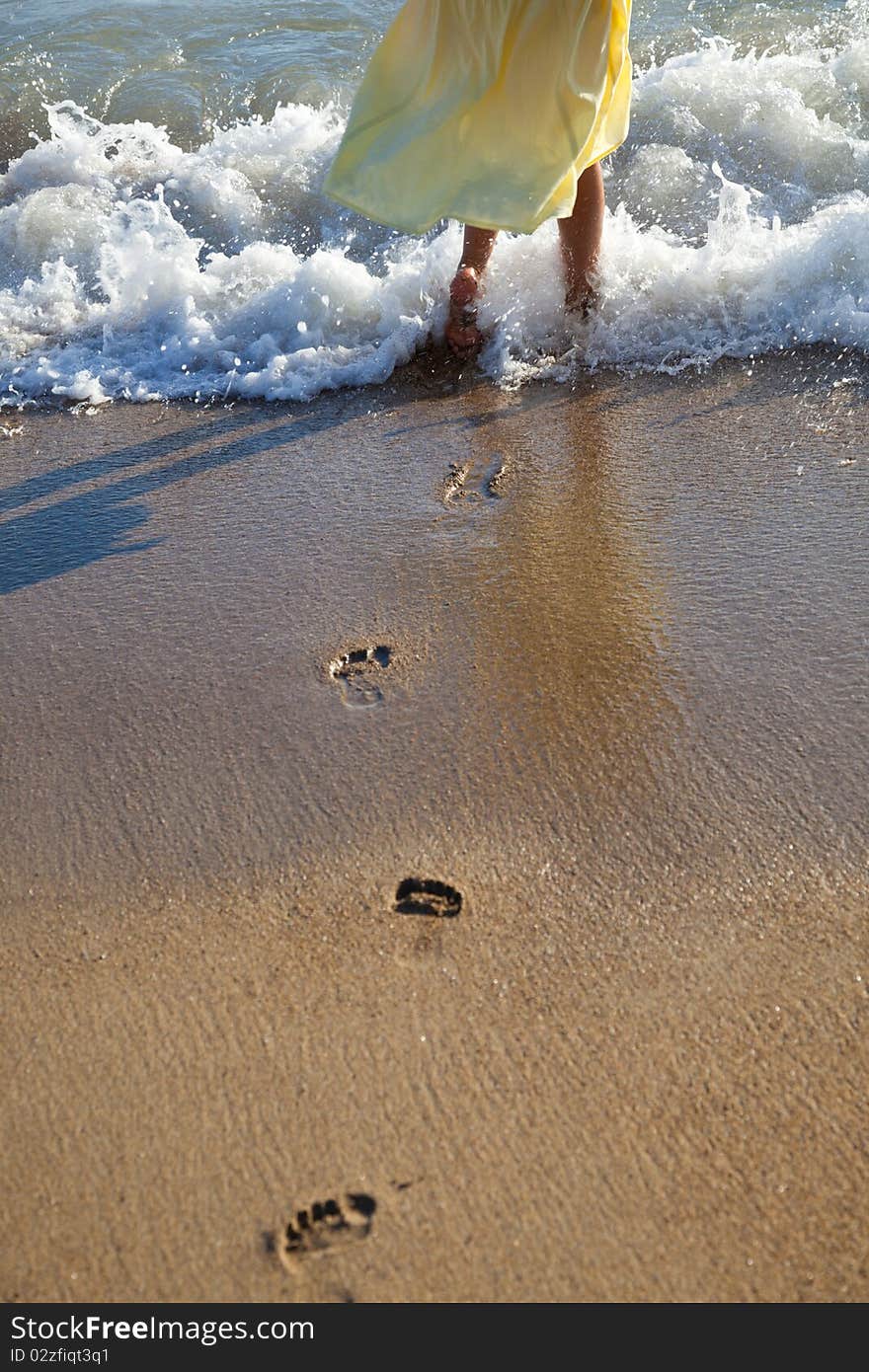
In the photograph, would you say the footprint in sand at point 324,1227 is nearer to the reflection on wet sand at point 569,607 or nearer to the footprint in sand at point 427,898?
the footprint in sand at point 427,898

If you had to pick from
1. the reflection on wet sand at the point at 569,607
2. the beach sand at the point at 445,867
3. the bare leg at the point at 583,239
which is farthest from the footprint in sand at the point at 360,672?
the bare leg at the point at 583,239

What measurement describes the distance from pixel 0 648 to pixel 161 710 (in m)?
0.46

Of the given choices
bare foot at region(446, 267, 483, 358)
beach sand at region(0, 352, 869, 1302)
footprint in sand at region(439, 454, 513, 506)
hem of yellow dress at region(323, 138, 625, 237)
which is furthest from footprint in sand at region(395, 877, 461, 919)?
bare foot at region(446, 267, 483, 358)

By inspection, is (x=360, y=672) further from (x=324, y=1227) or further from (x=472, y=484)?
(x=324, y=1227)

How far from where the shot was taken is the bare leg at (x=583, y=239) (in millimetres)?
3465

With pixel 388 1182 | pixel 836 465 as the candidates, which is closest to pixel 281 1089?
pixel 388 1182

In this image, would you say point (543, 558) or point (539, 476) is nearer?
point (543, 558)

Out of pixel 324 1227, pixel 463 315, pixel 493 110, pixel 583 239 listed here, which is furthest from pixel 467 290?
pixel 324 1227

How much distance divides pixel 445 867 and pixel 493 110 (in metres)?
2.20

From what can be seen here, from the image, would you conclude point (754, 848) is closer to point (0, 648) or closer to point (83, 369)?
point (0, 648)

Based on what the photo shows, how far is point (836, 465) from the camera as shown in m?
2.97

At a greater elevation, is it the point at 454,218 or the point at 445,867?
the point at 454,218

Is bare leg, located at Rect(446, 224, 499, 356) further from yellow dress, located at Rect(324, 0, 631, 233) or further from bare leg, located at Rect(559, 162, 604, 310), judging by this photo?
yellow dress, located at Rect(324, 0, 631, 233)

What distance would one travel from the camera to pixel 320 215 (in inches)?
188
